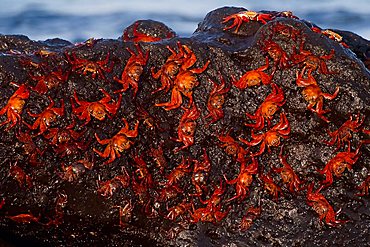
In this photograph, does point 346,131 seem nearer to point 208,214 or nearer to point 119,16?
point 208,214

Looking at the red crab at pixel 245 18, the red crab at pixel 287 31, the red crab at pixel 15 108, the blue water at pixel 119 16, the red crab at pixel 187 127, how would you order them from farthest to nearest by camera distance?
the blue water at pixel 119 16 < the red crab at pixel 245 18 < the red crab at pixel 287 31 < the red crab at pixel 187 127 < the red crab at pixel 15 108

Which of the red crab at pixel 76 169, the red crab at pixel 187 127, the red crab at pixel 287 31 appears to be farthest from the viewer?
the red crab at pixel 287 31

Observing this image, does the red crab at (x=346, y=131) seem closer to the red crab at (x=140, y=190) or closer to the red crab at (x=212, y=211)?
the red crab at (x=212, y=211)

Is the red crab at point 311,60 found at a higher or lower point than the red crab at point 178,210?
higher

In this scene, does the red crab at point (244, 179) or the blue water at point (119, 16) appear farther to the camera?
the blue water at point (119, 16)

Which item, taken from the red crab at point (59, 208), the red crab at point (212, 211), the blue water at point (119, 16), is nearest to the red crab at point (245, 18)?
the red crab at point (212, 211)

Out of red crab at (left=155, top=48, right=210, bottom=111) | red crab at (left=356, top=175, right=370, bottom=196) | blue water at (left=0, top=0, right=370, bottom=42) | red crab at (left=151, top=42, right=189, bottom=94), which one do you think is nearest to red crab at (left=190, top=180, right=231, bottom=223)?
red crab at (left=155, top=48, right=210, bottom=111)

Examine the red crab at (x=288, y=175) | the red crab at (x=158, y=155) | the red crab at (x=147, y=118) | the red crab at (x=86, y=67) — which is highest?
the red crab at (x=86, y=67)

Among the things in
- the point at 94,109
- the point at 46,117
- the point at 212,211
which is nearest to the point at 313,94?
the point at 212,211
